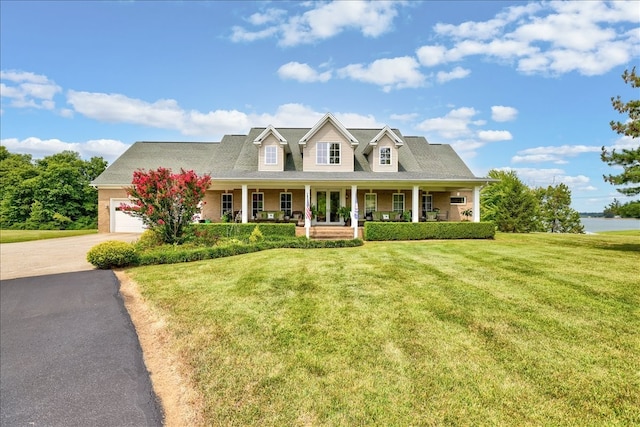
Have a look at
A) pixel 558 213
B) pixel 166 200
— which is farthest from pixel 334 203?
pixel 558 213

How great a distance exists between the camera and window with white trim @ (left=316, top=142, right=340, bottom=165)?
20.8 m

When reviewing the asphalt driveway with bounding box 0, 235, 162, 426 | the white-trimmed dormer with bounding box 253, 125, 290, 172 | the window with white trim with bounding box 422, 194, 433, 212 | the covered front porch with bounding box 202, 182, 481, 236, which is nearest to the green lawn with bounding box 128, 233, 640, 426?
the asphalt driveway with bounding box 0, 235, 162, 426

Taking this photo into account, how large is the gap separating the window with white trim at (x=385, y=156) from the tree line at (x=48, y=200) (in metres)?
29.4

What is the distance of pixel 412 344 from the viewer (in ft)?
15.6

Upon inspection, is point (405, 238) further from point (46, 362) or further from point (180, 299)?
point (46, 362)

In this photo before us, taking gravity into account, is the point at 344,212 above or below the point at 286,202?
below

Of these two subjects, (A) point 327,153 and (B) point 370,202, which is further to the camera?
(B) point 370,202

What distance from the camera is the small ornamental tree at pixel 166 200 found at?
11961 mm

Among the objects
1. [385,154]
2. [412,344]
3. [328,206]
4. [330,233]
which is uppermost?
[385,154]

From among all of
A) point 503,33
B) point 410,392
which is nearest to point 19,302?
point 410,392

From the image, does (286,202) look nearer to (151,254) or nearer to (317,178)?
(317,178)

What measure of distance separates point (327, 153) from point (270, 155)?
3806 mm

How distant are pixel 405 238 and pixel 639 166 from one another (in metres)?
9.53

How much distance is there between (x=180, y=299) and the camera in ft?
23.0
